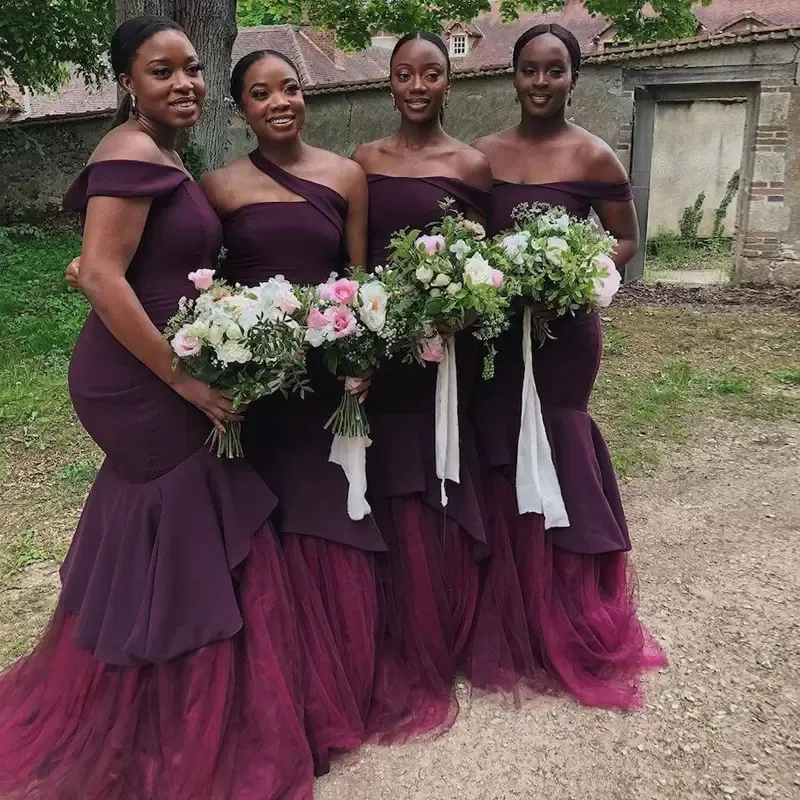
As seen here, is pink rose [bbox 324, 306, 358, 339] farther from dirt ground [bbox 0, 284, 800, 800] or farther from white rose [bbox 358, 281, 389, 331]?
dirt ground [bbox 0, 284, 800, 800]

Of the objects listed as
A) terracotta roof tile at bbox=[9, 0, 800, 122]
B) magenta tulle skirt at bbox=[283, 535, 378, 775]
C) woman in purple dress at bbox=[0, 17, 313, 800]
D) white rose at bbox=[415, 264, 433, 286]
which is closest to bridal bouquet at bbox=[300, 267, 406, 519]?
white rose at bbox=[415, 264, 433, 286]

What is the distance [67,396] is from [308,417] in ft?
14.5

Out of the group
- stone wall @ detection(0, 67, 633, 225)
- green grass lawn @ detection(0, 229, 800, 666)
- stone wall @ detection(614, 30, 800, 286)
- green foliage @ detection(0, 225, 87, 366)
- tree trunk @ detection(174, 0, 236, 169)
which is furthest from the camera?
stone wall @ detection(0, 67, 633, 225)

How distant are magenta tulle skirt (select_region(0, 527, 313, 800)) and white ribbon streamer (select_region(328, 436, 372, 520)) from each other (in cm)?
31

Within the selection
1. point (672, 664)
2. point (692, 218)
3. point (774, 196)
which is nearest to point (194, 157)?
point (672, 664)

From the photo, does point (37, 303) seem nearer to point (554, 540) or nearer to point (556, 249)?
point (554, 540)

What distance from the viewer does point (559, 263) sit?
2604 mm

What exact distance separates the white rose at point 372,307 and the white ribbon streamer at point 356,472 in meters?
0.46

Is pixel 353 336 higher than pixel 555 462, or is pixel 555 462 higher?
pixel 353 336

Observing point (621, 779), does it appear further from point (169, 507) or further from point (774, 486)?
point (774, 486)

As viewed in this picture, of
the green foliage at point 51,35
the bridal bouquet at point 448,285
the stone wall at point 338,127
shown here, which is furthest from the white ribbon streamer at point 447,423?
the green foliage at point 51,35

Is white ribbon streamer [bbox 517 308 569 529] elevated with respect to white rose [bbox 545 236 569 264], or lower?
lower

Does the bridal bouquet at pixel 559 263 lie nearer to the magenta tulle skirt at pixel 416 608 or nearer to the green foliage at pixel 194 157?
the magenta tulle skirt at pixel 416 608

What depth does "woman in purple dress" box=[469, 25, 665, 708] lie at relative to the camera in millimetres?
2998
